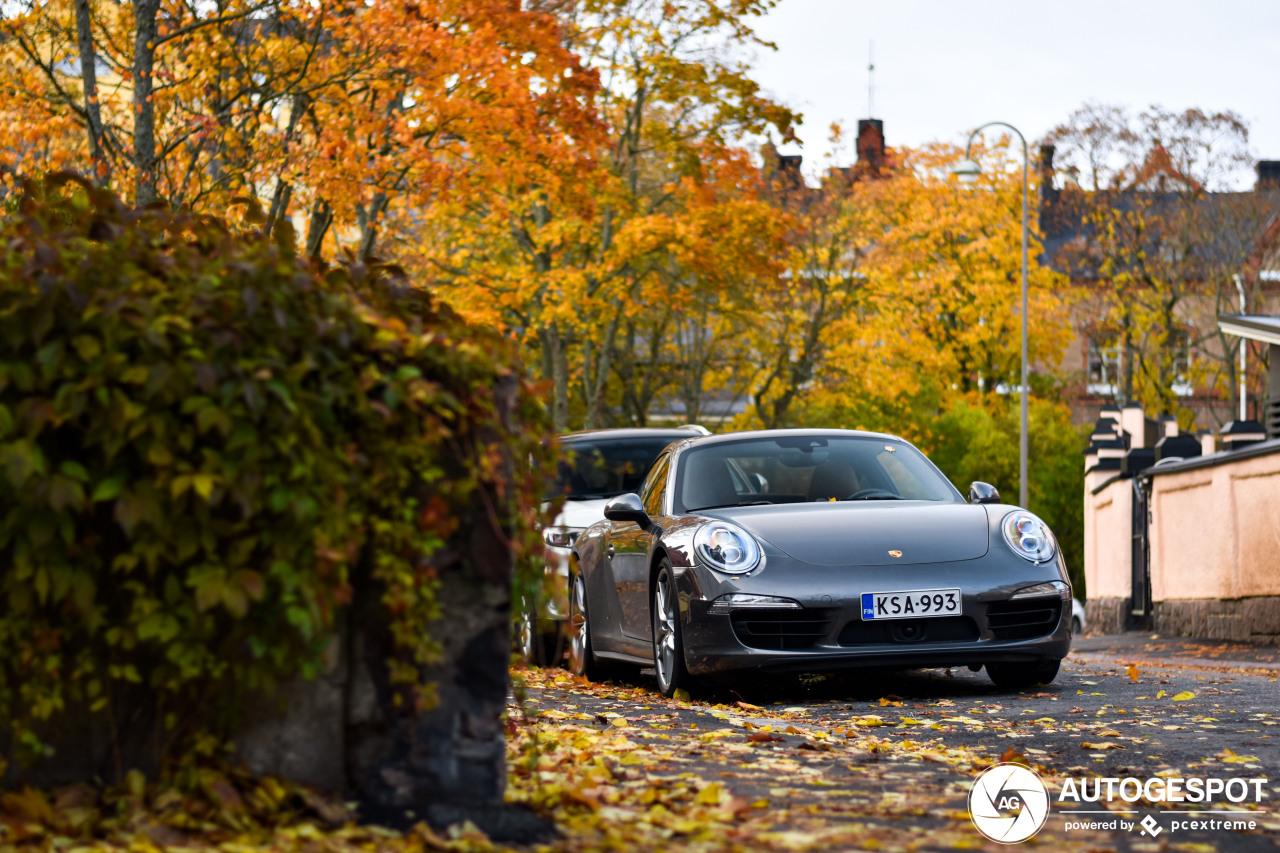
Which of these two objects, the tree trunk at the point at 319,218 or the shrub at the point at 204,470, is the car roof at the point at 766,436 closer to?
the shrub at the point at 204,470

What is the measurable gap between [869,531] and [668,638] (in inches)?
47.7

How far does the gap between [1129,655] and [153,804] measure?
14682 mm

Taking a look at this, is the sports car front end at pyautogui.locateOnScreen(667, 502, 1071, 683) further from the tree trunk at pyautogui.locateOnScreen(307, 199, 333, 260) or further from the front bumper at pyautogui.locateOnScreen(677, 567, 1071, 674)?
the tree trunk at pyautogui.locateOnScreen(307, 199, 333, 260)

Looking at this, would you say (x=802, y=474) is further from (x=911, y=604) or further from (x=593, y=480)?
(x=593, y=480)

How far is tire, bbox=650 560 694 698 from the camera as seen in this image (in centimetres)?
816

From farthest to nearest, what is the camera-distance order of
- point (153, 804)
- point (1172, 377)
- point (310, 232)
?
1. point (1172, 377)
2. point (310, 232)
3. point (153, 804)

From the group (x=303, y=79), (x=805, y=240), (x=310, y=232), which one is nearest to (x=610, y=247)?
(x=310, y=232)

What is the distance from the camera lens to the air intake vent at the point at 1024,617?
7.92 m

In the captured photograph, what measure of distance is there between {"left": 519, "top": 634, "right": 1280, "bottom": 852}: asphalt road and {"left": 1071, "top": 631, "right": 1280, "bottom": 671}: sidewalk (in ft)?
14.0

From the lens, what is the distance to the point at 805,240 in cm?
4116

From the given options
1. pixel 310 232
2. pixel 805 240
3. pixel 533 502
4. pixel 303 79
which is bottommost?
pixel 533 502

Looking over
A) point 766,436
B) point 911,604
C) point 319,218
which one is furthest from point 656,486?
point 319,218

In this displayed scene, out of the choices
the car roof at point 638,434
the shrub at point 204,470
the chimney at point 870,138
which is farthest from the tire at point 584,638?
the chimney at point 870,138

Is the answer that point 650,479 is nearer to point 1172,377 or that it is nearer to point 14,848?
point 14,848
